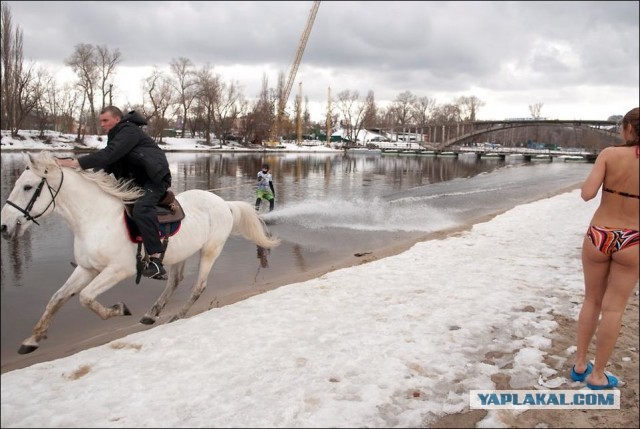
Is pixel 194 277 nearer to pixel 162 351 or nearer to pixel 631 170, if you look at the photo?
pixel 162 351

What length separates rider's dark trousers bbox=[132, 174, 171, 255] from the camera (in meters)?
4.38

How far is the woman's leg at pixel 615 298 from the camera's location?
3.02m

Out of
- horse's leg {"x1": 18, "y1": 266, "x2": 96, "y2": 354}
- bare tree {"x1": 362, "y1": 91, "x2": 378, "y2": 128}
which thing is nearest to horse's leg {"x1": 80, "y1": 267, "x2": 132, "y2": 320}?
horse's leg {"x1": 18, "y1": 266, "x2": 96, "y2": 354}

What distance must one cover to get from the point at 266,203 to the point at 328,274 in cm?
983

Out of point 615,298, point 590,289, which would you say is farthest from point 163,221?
Answer: point 615,298

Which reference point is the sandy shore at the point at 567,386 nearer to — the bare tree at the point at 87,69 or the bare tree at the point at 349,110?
the bare tree at the point at 87,69

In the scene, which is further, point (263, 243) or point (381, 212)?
point (381, 212)

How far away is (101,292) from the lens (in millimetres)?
4098

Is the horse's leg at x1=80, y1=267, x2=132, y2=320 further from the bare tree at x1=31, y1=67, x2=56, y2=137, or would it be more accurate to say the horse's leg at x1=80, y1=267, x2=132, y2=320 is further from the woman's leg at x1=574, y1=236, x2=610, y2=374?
the bare tree at x1=31, y1=67, x2=56, y2=137

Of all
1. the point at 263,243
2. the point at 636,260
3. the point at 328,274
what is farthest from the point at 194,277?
the point at 636,260

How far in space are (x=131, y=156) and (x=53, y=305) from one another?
5.65 feet

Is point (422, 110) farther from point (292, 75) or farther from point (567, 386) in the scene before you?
point (567, 386)

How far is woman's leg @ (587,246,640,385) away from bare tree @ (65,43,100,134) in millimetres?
34876

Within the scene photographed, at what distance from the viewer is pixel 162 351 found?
3.91m
